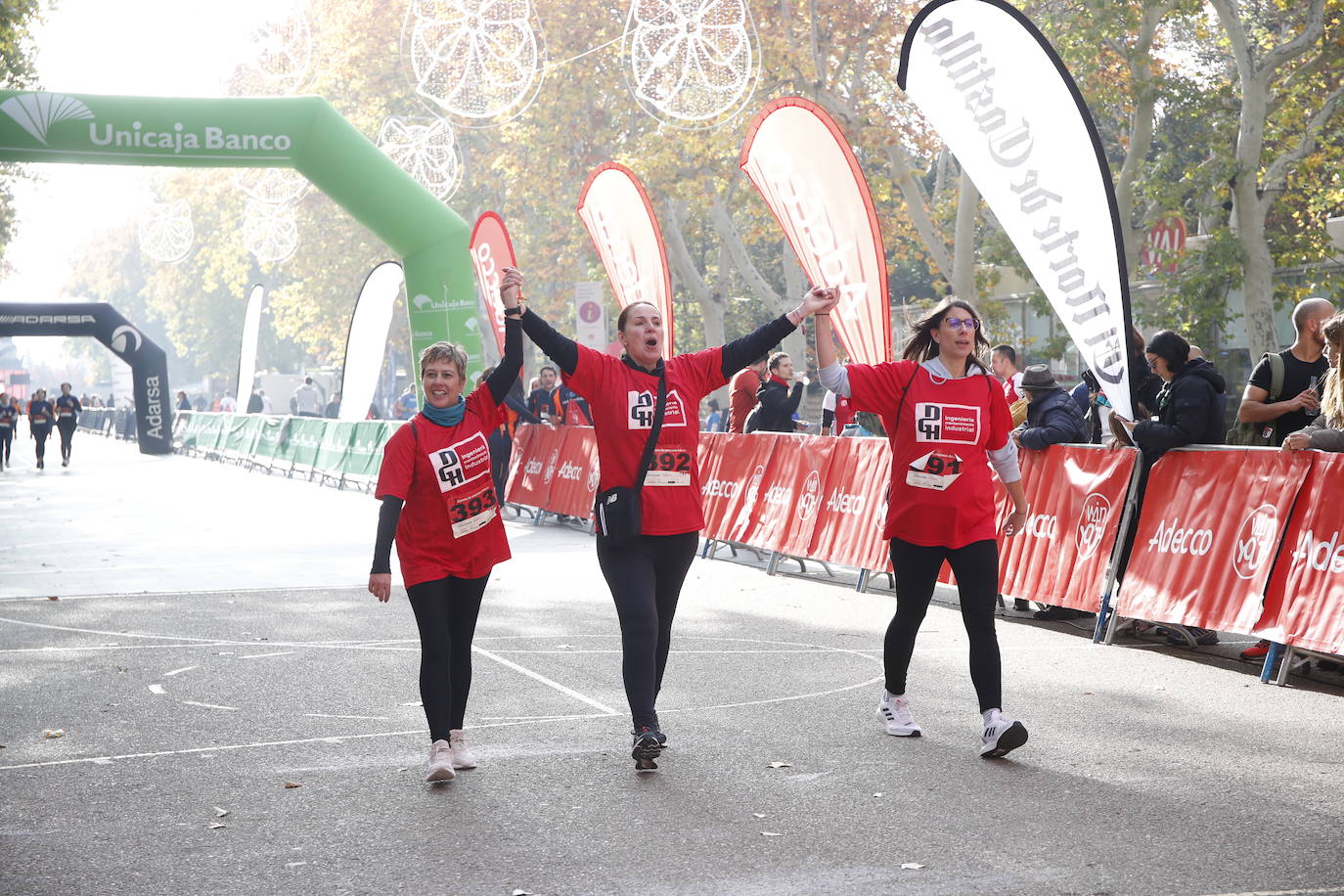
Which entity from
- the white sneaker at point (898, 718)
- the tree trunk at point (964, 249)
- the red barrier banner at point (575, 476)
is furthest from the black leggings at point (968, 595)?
the tree trunk at point (964, 249)

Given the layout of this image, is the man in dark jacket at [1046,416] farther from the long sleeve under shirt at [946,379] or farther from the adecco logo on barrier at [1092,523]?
the long sleeve under shirt at [946,379]

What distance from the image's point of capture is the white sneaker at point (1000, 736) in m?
6.13

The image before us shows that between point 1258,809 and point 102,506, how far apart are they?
67.5ft

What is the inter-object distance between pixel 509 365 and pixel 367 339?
85.8 ft

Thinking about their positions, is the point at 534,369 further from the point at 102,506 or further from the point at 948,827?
the point at 948,827

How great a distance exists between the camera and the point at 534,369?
55.6 metres

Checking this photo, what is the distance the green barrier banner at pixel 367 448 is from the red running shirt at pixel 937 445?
19761mm

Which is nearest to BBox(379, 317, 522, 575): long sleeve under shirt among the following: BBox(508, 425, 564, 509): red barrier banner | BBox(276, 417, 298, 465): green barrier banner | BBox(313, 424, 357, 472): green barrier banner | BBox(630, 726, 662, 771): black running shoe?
BBox(630, 726, 662, 771): black running shoe

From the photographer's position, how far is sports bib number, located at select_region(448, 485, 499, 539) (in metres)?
6.02

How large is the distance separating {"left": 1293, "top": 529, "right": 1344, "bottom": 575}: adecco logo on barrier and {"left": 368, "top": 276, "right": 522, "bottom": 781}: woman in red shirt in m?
4.37

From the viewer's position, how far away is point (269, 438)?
36.1 meters

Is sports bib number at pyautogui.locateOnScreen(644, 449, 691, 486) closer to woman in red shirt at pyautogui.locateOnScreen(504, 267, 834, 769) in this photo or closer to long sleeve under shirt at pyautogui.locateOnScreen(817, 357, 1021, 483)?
woman in red shirt at pyautogui.locateOnScreen(504, 267, 834, 769)

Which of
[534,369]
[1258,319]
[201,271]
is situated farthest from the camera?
[201,271]

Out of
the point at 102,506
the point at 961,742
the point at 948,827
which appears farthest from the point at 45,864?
the point at 102,506
